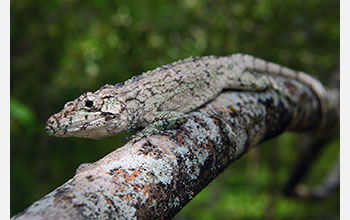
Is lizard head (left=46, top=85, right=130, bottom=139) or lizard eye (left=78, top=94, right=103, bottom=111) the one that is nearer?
lizard head (left=46, top=85, right=130, bottom=139)

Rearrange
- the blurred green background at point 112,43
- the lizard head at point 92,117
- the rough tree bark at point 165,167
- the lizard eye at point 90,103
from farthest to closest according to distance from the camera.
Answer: the blurred green background at point 112,43 < the lizard eye at point 90,103 < the lizard head at point 92,117 < the rough tree bark at point 165,167

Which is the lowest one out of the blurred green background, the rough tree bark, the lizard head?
the rough tree bark

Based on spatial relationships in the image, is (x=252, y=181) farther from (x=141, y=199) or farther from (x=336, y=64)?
(x=141, y=199)

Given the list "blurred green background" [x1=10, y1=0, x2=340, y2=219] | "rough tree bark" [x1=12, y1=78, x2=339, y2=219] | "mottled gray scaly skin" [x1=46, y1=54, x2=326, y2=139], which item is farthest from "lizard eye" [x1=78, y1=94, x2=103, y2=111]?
"blurred green background" [x1=10, y1=0, x2=340, y2=219]

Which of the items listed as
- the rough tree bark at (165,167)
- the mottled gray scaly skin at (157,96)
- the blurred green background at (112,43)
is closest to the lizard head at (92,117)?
the mottled gray scaly skin at (157,96)

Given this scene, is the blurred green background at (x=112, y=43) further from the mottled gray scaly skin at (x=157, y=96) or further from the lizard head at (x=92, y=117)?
the lizard head at (x=92, y=117)

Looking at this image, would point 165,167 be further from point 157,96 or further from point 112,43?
point 112,43

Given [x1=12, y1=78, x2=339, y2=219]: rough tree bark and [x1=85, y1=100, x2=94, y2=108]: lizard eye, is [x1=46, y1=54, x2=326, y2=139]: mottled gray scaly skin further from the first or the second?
[x1=12, y1=78, x2=339, y2=219]: rough tree bark
